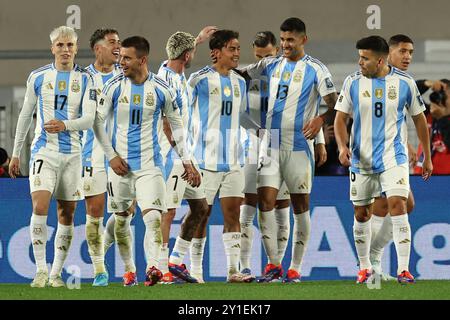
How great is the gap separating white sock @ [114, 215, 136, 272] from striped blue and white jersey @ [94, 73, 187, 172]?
1.86 feet

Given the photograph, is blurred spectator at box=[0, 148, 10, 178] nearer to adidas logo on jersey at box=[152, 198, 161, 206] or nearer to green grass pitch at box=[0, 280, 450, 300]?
green grass pitch at box=[0, 280, 450, 300]

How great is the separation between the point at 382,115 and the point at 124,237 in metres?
2.10

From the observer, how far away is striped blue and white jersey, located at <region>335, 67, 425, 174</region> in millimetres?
8844

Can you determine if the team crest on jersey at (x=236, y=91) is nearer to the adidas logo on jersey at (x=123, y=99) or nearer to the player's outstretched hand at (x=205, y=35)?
the player's outstretched hand at (x=205, y=35)

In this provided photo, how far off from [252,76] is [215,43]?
429 mm

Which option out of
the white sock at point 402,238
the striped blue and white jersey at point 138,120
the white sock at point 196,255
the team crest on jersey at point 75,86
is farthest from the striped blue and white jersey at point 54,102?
the white sock at point 402,238

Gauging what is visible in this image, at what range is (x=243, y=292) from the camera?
8.28m

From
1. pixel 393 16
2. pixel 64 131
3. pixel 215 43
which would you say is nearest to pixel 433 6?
pixel 393 16

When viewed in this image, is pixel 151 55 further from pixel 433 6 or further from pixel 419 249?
pixel 419 249

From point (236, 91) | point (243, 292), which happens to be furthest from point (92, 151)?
point (243, 292)

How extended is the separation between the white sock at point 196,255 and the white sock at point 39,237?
130 centimetres

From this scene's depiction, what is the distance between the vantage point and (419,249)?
10.4 m

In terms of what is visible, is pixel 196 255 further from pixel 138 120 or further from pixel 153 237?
pixel 138 120

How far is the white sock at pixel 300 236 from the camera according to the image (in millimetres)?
9289
